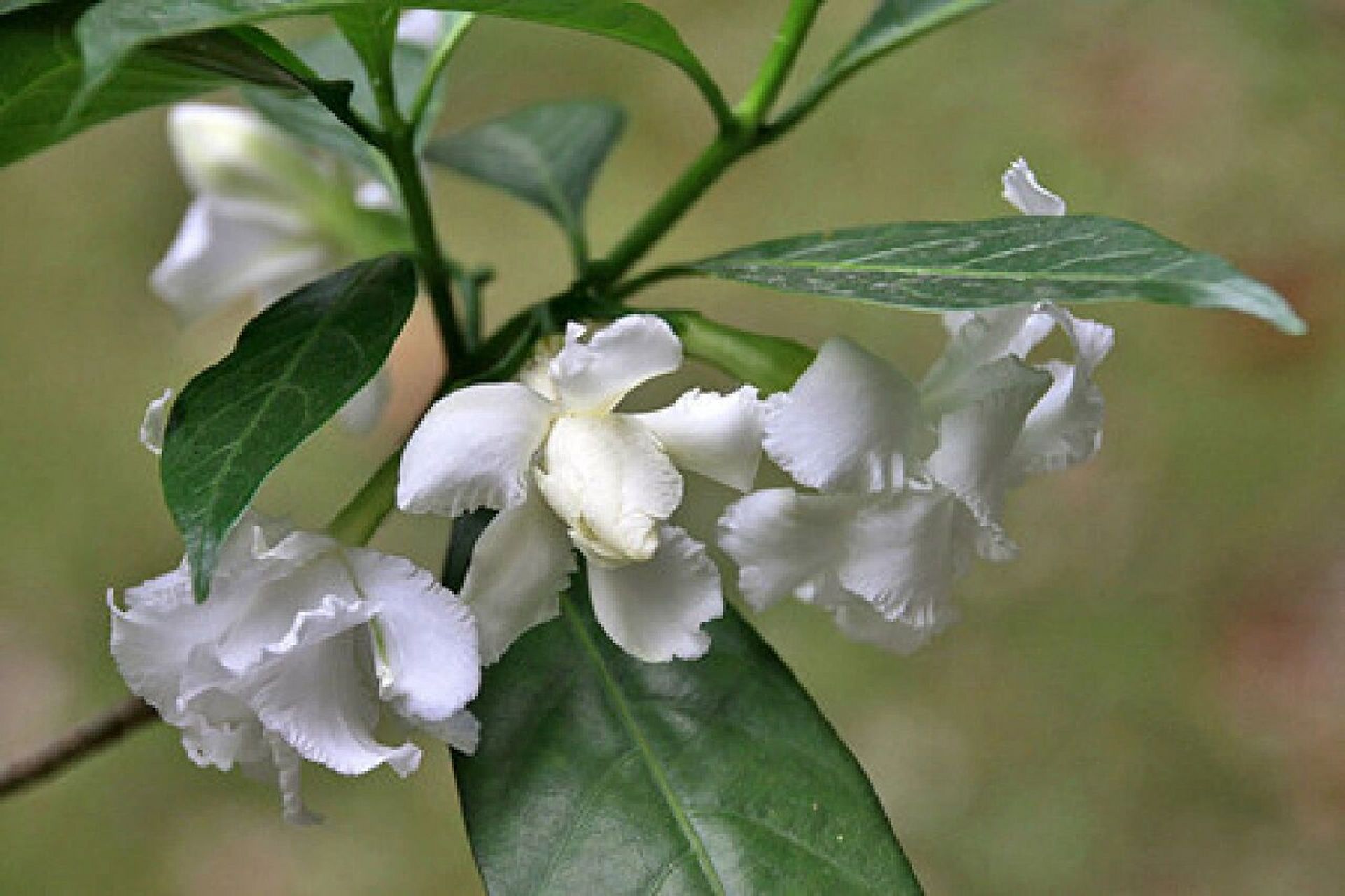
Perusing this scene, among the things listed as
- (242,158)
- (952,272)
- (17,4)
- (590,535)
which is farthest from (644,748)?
(242,158)

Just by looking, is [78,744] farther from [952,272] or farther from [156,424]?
[952,272]

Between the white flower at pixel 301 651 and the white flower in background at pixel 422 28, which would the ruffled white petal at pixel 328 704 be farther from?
the white flower in background at pixel 422 28

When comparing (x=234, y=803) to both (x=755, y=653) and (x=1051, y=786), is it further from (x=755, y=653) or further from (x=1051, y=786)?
(x=755, y=653)

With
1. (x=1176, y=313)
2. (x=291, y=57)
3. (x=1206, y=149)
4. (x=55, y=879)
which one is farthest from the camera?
(x=1206, y=149)

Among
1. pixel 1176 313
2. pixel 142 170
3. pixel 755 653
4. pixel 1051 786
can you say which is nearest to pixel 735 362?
pixel 755 653

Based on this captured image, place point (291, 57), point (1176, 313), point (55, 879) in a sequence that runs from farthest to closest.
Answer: point (1176, 313), point (55, 879), point (291, 57)

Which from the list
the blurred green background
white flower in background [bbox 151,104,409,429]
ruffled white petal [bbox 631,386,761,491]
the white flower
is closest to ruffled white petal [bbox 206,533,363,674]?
the white flower
